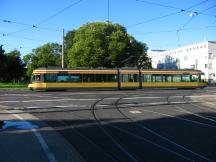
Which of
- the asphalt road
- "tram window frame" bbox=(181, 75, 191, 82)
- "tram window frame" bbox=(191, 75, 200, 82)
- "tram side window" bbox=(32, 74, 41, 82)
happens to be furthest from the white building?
the asphalt road

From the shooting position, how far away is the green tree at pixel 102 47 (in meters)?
71.9

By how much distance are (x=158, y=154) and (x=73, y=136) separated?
3722 millimetres

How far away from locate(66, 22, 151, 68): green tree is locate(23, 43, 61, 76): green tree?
34.0m

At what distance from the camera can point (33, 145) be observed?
1086 cm

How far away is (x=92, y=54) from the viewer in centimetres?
7188

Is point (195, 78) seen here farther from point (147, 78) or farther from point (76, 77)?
point (76, 77)

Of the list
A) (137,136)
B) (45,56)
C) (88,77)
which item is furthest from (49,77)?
(45,56)

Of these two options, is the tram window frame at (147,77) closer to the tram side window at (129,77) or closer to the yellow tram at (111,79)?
the yellow tram at (111,79)

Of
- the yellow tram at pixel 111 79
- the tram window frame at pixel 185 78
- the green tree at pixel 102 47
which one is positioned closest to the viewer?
the yellow tram at pixel 111 79

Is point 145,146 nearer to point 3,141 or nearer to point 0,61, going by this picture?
point 3,141

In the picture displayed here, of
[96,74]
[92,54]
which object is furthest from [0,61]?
[96,74]

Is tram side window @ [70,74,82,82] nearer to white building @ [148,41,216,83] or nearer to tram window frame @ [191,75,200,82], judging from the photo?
tram window frame @ [191,75,200,82]

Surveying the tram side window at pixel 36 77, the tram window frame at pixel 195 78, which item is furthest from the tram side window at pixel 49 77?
the tram window frame at pixel 195 78

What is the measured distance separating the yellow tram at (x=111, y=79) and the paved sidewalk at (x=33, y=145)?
29.3m
